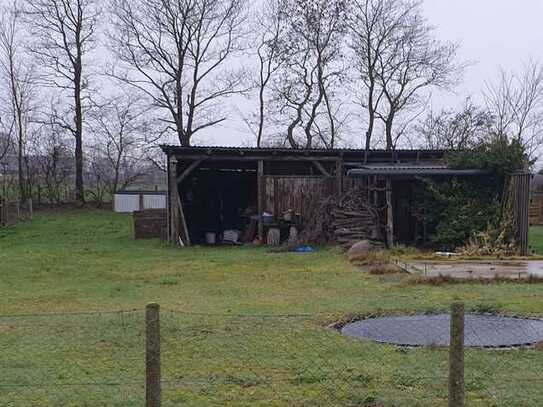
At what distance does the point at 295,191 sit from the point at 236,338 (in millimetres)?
13339

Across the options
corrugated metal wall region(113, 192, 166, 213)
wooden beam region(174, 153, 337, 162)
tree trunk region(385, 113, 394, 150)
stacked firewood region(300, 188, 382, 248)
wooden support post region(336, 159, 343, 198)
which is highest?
tree trunk region(385, 113, 394, 150)

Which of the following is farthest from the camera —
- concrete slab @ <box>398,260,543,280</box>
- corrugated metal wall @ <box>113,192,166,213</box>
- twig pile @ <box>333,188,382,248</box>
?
corrugated metal wall @ <box>113,192,166,213</box>

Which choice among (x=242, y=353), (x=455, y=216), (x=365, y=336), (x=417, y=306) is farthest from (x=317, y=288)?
(x=455, y=216)

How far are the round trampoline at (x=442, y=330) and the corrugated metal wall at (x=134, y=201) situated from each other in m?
26.9

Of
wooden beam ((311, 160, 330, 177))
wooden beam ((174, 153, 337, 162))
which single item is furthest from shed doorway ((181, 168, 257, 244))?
wooden beam ((311, 160, 330, 177))

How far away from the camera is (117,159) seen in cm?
3691

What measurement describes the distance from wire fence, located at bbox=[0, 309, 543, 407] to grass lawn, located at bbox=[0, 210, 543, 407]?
1 centimetres

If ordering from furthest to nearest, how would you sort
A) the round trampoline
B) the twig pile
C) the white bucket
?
the white bucket < the twig pile < the round trampoline

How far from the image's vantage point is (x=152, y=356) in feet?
12.7

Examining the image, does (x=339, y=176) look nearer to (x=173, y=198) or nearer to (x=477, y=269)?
(x=173, y=198)

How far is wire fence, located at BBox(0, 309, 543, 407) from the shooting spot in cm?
469

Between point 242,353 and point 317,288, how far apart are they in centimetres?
480

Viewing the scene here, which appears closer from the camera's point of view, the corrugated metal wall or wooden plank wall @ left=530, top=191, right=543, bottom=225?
wooden plank wall @ left=530, top=191, right=543, bottom=225

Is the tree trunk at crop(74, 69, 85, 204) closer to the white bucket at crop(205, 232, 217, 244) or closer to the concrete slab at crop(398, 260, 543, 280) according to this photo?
the white bucket at crop(205, 232, 217, 244)
